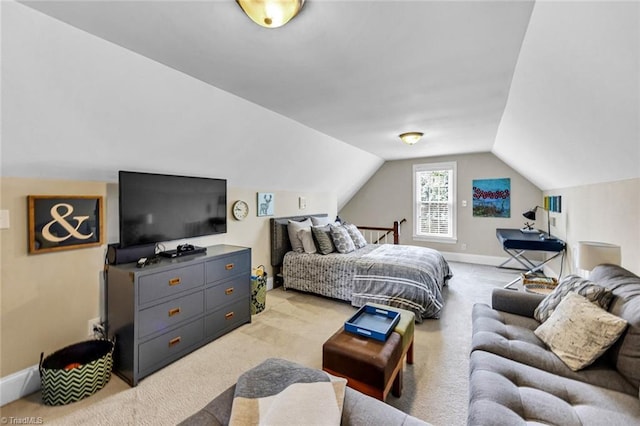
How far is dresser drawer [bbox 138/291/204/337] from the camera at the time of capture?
2080 mm

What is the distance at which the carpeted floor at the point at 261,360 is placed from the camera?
1740 mm

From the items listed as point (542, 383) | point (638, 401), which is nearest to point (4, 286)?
point (542, 383)

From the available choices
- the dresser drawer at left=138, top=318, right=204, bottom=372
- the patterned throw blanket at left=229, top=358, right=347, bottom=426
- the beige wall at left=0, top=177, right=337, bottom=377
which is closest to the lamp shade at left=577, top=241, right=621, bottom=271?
the patterned throw blanket at left=229, top=358, right=347, bottom=426

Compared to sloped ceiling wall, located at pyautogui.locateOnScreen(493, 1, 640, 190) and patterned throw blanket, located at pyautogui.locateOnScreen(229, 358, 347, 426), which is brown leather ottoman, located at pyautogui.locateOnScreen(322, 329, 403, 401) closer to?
patterned throw blanket, located at pyautogui.locateOnScreen(229, 358, 347, 426)

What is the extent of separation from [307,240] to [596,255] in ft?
10.2

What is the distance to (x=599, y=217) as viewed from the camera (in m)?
2.69

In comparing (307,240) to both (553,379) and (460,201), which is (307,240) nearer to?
(553,379)

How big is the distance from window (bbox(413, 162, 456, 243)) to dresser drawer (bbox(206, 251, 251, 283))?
4.52 meters

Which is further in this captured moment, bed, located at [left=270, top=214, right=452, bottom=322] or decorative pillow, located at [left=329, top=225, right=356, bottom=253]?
decorative pillow, located at [left=329, top=225, right=356, bottom=253]

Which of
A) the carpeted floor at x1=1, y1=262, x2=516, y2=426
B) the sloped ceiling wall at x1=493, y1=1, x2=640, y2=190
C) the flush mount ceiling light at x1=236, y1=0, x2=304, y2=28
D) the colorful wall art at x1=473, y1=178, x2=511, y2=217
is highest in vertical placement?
the flush mount ceiling light at x1=236, y1=0, x2=304, y2=28

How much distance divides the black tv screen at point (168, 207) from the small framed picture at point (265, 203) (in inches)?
29.6

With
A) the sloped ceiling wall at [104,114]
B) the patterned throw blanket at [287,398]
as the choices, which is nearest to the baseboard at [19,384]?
the sloped ceiling wall at [104,114]

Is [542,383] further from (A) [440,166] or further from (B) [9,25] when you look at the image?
(A) [440,166]

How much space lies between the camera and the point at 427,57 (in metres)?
1.96
